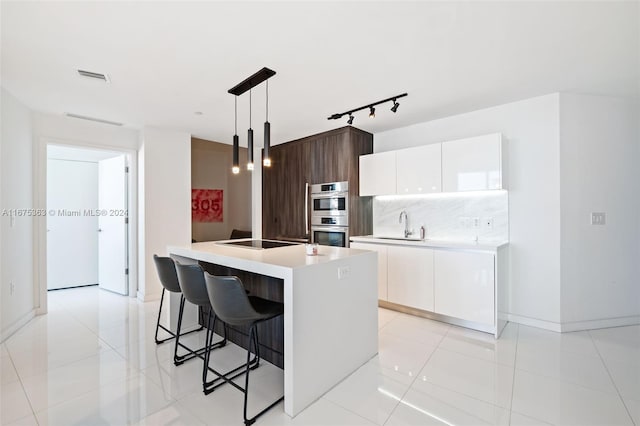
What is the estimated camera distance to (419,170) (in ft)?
12.6

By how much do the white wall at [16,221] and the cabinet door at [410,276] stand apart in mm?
4133

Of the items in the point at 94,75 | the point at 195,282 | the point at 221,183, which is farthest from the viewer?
the point at 221,183

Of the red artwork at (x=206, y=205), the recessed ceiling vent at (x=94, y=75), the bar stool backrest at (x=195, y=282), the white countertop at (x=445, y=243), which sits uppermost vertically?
the recessed ceiling vent at (x=94, y=75)

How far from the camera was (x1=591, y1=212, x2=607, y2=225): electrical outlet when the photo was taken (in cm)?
330

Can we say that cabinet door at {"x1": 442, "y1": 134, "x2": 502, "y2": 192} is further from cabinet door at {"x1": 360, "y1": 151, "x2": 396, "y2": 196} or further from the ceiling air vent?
the ceiling air vent

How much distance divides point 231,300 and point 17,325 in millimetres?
3083

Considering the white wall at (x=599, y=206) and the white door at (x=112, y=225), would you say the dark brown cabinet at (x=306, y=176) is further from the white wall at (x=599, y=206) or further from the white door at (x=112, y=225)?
the white wall at (x=599, y=206)

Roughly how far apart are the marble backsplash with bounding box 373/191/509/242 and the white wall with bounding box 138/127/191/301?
121 inches

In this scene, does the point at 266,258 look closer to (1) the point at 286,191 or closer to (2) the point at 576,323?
(1) the point at 286,191

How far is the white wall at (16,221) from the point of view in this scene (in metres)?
3.00

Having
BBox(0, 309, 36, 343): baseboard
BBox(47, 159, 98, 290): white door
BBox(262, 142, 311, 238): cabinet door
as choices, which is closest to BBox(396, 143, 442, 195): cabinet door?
BBox(262, 142, 311, 238): cabinet door

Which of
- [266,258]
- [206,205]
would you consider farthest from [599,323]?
[206,205]

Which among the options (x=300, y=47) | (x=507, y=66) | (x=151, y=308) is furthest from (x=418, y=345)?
(x=151, y=308)

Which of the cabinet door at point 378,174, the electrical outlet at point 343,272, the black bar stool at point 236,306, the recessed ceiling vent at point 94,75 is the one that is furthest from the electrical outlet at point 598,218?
the recessed ceiling vent at point 94,75
